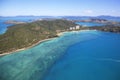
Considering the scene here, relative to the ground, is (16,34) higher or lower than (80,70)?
higher

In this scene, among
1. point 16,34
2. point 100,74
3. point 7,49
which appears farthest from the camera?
point 16,34

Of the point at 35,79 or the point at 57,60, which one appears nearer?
the point at 35,79

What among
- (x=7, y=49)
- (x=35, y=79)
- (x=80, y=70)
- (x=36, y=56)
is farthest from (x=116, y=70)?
(x=7, y=49)

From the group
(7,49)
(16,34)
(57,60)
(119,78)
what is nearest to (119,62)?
(119,78)

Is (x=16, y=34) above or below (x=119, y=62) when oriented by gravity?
above

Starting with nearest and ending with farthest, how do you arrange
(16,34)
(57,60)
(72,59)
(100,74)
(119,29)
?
(100,74)
(57,60)
(72,59)
(16,34)
(119,29)

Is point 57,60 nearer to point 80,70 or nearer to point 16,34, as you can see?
point 80,70

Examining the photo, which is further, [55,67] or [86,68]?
[86,68]

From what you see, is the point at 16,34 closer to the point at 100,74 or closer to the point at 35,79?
the point at 35,79

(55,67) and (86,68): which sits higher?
(55,67)
